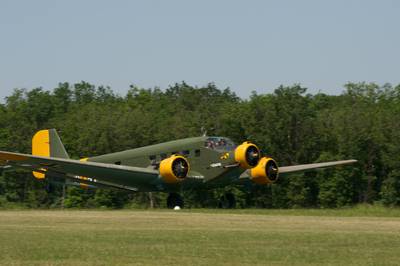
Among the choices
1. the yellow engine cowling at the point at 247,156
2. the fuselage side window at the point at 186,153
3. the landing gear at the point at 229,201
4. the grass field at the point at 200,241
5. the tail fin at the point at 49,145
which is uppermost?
the tail fin at the point at 49,145

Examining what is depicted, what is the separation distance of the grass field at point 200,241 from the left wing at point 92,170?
6.09 meters

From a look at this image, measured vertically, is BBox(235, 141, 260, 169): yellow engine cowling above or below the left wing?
above

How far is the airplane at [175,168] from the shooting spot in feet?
110

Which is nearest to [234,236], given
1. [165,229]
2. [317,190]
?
[165,229]

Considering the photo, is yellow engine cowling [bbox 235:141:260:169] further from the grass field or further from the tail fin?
the tail fin

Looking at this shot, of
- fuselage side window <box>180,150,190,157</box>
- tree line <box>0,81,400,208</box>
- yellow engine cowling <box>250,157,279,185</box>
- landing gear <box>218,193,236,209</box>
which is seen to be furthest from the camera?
tree line <box>0,81,400,208</box>

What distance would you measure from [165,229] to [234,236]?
297 cm

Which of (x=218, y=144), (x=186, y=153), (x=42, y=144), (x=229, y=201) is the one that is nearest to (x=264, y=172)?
(x=218, y=144)

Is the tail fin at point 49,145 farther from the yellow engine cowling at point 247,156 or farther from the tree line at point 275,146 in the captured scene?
the yellow engine cowling at point 247,156

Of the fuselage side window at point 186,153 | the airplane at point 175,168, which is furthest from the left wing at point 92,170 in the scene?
the fuselage side window at point 186,153

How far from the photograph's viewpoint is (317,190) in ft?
162

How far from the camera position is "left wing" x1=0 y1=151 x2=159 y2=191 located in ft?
107

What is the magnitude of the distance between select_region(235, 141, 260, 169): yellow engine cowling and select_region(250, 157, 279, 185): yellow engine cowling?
1.86ft

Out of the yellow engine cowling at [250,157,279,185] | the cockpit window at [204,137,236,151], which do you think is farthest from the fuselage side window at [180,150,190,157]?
the yellow engine cowling at [250,157,279,185]
